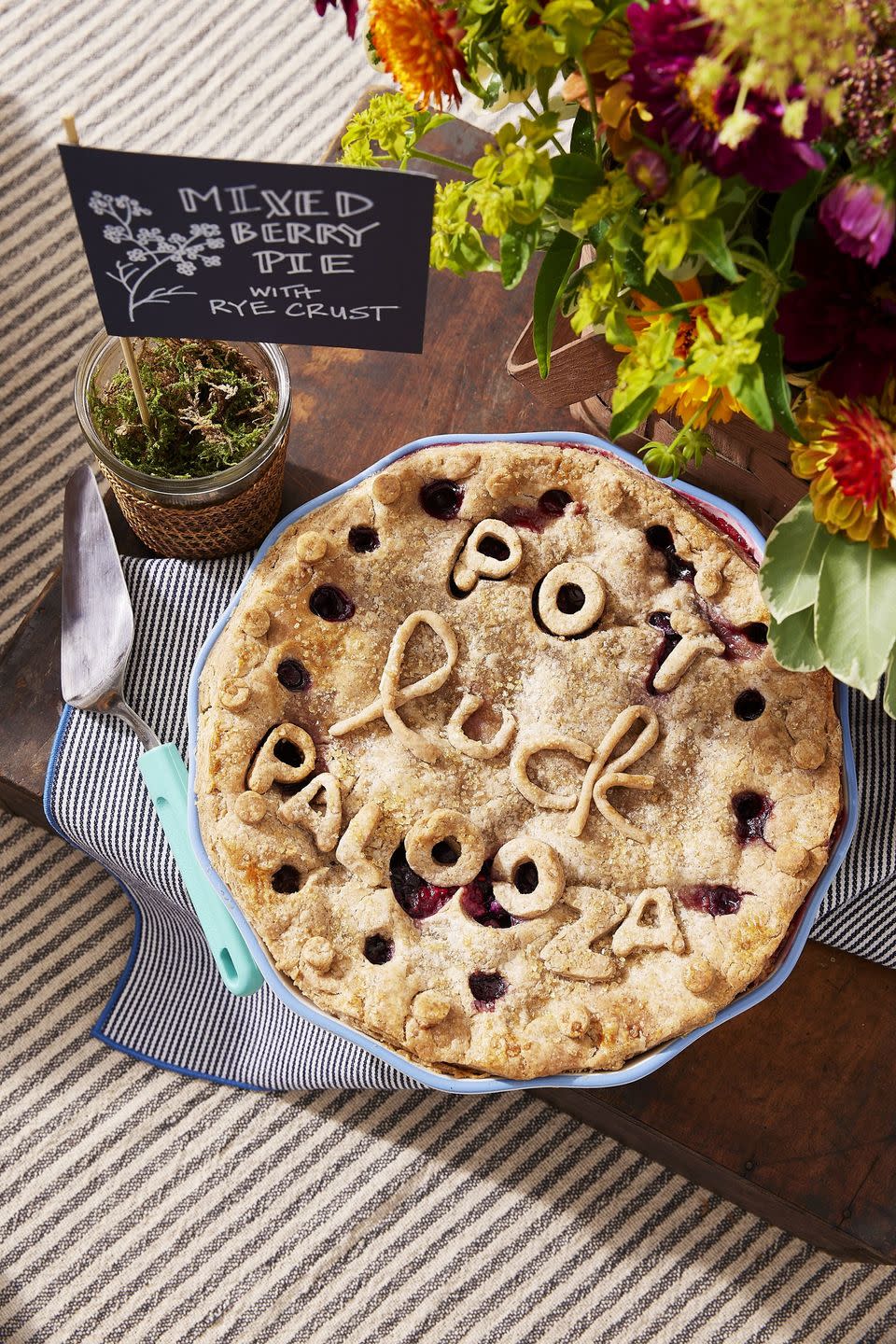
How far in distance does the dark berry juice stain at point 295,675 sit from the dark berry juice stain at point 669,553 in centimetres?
39

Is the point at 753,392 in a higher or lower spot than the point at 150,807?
higher

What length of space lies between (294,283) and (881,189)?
551 mm

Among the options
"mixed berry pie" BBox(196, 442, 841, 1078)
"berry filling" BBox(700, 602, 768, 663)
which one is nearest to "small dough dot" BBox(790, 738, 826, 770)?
"mixed berry pie" BBox(196, 442, 841, 1078)

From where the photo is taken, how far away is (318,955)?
3.91 feet

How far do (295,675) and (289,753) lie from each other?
0.27 feet

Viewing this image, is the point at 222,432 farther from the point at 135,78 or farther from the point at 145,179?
the point at 135,78

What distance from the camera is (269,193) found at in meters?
1.03

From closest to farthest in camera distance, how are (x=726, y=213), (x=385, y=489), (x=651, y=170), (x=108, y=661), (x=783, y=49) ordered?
(x=783, y=49) < (x=651, y=170) < (x=726, y=213) < (x=385, y=489) < (x=108, y=661)

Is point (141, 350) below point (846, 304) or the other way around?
below

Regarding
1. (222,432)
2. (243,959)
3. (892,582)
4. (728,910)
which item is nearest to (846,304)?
(892,582)

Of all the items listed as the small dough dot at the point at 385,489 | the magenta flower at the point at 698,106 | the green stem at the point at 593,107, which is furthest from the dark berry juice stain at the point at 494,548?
the magenta flower at the point at 698,106

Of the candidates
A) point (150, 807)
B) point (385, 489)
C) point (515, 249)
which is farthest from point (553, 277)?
point (150, 807)

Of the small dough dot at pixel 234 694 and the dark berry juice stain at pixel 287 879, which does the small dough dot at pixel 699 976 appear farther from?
the small dough dot at pixel 234 694

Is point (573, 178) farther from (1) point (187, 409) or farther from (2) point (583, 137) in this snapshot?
(1) point (187, 409)
